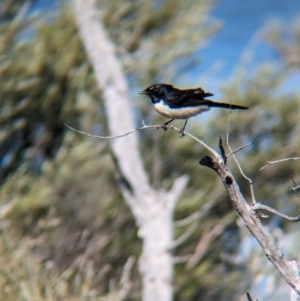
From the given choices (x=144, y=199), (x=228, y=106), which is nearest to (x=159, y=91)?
(x=228, y=106)

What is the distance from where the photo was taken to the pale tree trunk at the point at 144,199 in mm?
11805

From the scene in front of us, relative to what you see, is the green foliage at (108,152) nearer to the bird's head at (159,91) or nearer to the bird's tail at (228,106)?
the bird's head at (159,91)

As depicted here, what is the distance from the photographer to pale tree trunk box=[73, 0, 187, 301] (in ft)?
38.7

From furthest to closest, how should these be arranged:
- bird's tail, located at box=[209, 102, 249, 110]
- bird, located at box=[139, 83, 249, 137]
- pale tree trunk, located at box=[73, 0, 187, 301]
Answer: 1. pale tree trunk, located at box=[73, 0, 187, 301]
2. bird, located at box=[139, 83, 249, 137]
3. bird's tail, located at box=[209, 102, 249, 110]

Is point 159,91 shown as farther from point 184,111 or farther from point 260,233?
point 260,233

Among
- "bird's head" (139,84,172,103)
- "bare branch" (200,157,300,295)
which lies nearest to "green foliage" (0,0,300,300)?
"bird's head" (139,84,172,103)

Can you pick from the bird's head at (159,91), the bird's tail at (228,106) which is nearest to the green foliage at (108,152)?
the bird's head at (159,91)

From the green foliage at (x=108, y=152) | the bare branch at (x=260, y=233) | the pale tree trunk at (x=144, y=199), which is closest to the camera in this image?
the bare branch at (x=260, y=233)

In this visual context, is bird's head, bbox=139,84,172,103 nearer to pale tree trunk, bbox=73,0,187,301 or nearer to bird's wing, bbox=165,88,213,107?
bird's wing, bbox=165,88,213,107

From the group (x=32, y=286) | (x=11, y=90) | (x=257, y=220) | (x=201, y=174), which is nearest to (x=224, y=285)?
(x=201, y=174)

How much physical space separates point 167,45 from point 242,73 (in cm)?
249

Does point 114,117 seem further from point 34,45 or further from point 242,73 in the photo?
point 242,73

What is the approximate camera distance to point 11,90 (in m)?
15.9

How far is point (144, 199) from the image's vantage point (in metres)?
12.0
